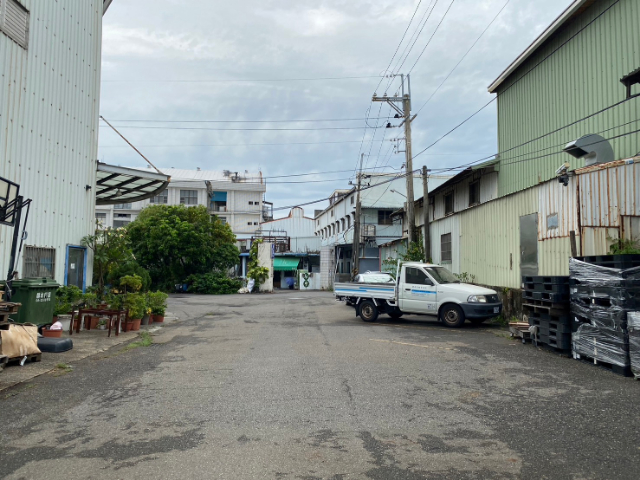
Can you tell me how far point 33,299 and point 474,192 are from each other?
59.6ft

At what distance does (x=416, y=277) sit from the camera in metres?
15.5

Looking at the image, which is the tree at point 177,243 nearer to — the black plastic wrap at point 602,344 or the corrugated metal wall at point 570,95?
the corrugated metal wall at point 570,95

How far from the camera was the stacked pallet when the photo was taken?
990 cm

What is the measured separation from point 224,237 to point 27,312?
31.5 m

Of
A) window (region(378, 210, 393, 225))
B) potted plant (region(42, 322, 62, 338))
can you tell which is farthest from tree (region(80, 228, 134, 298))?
window (region(378, 210, 393, 225))

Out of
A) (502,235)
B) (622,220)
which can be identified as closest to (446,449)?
(622,220)

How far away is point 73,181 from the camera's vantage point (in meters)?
14.9

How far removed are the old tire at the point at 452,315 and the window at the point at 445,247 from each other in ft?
23.4

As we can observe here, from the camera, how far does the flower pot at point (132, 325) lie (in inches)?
542

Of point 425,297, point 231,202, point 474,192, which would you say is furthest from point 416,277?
point 231,202

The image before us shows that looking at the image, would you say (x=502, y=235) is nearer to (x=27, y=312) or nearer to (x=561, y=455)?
(x=561, y=455)

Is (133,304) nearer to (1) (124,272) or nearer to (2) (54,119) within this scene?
(1) (124,272)

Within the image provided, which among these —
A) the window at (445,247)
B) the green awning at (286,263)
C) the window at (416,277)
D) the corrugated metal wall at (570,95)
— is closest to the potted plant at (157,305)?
the window at (416,277)

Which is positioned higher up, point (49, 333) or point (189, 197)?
point (189, 197)
